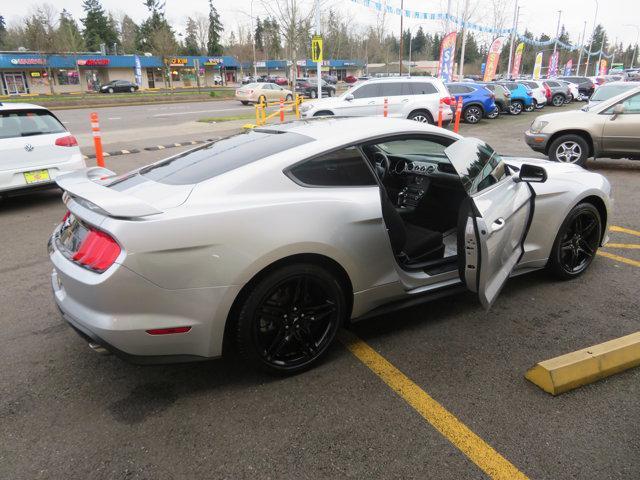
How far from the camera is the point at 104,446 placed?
2.32 m

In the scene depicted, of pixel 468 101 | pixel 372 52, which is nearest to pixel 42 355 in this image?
pixel 468 101

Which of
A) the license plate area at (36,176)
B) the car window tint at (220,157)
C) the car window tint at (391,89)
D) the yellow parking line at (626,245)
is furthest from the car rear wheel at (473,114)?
the car window tint at (220,157)

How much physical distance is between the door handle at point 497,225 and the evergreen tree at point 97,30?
80751mm

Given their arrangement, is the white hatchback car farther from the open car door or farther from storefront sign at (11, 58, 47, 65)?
storefront sign at (11, 58, 47, 65)

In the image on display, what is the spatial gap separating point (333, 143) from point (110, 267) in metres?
1.50

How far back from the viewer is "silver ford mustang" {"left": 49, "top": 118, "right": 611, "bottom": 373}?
2342 mm

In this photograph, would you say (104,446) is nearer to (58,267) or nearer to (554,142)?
(58,267)

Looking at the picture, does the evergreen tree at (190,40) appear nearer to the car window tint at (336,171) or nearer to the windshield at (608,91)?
the windshield at (608,91)

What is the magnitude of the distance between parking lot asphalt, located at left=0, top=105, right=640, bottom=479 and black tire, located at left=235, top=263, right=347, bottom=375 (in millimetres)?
Answer: 152

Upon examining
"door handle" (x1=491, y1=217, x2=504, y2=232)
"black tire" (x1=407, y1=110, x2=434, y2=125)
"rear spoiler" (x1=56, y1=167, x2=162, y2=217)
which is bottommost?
"black tire" (x1=407, y1=110, x2=434, y2=125)

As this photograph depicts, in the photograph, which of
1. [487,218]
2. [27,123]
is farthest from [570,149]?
[27,123]

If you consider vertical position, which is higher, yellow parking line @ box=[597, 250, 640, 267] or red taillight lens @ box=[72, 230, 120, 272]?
red taillight lens @ box=[72, 230, 120, 272]

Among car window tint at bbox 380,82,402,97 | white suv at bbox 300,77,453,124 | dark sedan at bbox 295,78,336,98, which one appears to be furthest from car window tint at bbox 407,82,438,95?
dark sedan at bbox 295,78,336,98

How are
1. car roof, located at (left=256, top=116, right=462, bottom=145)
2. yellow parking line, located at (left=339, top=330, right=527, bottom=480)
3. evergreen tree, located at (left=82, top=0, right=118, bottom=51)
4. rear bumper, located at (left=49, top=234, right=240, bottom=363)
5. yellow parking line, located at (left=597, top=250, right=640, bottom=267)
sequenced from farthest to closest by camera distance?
evergreen tree, located at (left=82, top=0, right=118, bottom=51) → yellow parking line, located at (left=597, top=250, right=640, bottom=267) → car roof, located at (left=256, top=116, right=462, bottom=145) → rear bumper, located at (left=49, top=234, right=240, bottom=363) → yellow parking line, located at (left=339, top=330, right=527, bottom=480)
